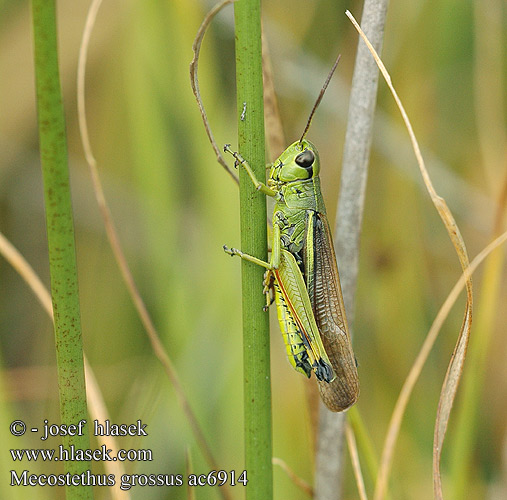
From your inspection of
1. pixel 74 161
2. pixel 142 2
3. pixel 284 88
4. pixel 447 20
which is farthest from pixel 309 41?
pixel 74 161

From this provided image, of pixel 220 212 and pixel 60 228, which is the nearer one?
pixel 60 228

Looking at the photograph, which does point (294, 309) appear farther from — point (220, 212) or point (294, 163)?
point (220, 212)

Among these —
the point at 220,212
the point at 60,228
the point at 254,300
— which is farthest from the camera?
the point at 220,212

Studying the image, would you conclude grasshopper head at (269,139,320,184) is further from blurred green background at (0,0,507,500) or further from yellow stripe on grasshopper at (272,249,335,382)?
blurred green background at (0,0,507,500)

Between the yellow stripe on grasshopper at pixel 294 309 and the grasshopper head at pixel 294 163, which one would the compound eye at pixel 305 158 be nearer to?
the grasshopper head at pixel 294 163

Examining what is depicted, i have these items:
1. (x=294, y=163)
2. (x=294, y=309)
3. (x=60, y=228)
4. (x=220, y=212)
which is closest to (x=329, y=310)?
(x=294, y=309)

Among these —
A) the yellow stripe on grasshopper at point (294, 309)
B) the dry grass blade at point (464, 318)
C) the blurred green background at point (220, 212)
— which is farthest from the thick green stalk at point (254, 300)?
the blurred green background at point (220, 212)
